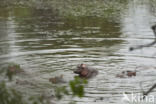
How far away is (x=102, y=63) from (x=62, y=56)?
1.58 metres

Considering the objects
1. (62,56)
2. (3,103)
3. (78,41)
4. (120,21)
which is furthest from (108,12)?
(3,103)

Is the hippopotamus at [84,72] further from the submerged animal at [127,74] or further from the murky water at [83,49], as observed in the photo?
the submerged animal at [127,74]

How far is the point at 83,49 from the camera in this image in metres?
13.3

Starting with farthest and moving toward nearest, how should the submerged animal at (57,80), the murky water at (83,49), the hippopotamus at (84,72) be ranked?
1. the hippopotamus at (84,72)
2. the submerged animal at (57,80)
3. the murky water at (83,49)

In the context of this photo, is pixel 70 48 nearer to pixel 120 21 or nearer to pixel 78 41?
pixel 78 41

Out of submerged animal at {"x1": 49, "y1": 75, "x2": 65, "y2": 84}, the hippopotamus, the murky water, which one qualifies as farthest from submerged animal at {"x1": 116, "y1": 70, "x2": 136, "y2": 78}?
submerged animal at {"x1": 49, "y1": 75, "x2": 65, "y2": 84}

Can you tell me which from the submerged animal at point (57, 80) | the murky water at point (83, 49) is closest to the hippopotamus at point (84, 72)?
the murky water at point (83, 49)

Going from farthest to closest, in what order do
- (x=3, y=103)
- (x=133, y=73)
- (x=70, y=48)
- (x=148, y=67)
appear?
(x=70, y=48), (x=148, y=67), (x=133, y=73), (x=3, y=103)

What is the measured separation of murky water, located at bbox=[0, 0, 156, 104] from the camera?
899 cm

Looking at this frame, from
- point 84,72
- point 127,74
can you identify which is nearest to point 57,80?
point 84,72

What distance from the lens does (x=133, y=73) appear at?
9727 mm

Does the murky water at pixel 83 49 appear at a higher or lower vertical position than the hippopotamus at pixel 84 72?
lower

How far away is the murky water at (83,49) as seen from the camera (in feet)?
29.5

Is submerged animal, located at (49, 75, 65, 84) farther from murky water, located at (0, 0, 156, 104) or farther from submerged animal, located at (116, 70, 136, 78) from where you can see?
submerged animal, located at (116, 70, 136, 78)
